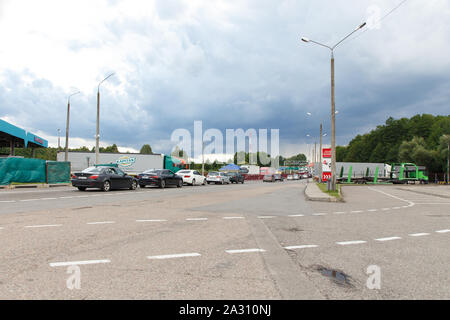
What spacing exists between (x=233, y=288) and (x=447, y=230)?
682cm

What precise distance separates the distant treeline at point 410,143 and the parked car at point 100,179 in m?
69.6

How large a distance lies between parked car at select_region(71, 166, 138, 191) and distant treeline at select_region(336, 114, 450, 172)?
228ft

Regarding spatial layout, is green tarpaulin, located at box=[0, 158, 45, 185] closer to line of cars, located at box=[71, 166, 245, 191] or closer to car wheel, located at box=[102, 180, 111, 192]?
line of cars, located at box=[71, 166, 245, 191]

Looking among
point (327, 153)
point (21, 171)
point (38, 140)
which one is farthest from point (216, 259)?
point (38, 140)

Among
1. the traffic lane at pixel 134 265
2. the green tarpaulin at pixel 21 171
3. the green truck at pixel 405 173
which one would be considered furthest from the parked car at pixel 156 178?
the green truck at pixel 405 173

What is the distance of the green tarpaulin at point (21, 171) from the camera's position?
69.5 ft

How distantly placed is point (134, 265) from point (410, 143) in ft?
283

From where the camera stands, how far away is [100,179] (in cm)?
1839

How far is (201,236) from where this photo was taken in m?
6.23

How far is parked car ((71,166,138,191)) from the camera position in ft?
59.3

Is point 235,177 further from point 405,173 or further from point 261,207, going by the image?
point 261,207

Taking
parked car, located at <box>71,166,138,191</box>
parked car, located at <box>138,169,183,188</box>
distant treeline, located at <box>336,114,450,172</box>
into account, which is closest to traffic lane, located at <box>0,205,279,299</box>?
parked car, located at <box>71,166,138,191</box>
